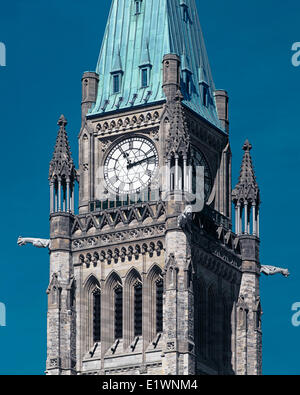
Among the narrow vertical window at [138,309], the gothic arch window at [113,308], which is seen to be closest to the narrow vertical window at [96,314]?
the gothic arch window at [113,308]

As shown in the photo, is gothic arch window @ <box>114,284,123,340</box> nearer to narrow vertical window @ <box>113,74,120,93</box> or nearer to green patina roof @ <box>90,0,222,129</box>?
green patina roof @ <box>90,0,222,129</box>

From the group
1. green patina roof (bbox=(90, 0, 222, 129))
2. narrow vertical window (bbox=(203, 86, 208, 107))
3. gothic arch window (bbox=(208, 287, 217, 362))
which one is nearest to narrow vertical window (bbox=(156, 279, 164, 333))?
gothic arch window (bbox=(208, 287, 217, 362))

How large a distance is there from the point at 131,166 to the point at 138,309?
718 cm

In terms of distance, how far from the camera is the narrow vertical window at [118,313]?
341ft

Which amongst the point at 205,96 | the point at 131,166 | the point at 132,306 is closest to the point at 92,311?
the point at 132,306

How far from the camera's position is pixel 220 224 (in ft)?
349

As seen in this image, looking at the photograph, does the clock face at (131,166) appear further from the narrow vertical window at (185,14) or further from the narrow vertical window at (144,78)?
the narrow vertical window at (185,14)

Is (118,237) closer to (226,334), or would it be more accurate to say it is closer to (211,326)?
(211,326)

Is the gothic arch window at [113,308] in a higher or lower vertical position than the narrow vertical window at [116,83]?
lower

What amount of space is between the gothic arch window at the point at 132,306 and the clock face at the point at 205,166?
19.5 feet

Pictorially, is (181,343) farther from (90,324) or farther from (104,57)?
A: (104,57)

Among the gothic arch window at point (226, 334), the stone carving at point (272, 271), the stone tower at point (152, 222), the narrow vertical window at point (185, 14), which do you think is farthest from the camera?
the narrow vertical window at point (185, 14)

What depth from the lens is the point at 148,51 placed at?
108625mm

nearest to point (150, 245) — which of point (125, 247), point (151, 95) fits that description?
point (125, 247)
